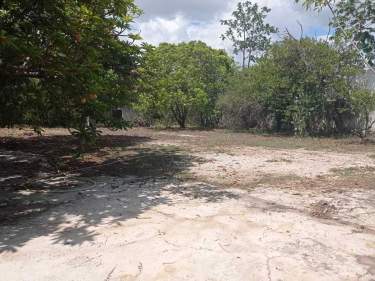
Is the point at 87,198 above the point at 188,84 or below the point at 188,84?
below

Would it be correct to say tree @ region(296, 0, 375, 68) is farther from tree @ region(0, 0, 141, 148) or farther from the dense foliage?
tree @ region(0, 0, 141, 148)

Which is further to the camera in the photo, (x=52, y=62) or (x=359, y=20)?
(x=359, y=20)

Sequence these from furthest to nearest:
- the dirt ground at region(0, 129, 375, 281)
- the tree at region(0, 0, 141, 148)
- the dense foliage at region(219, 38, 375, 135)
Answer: the dense foliage at region(219, 38, 375, 135) < the tree at region(0, 0, 141, 148) < the dirt ground at region(0, 129, 375, 281)

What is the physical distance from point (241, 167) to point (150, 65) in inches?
303

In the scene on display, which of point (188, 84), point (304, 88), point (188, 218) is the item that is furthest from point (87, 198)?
point (188, 84)

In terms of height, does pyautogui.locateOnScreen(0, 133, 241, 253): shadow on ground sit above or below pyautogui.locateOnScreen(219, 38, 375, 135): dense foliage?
below

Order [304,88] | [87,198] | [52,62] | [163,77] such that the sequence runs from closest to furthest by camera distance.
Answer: [52,62] → [87,198] → [304,88] → [163,77]

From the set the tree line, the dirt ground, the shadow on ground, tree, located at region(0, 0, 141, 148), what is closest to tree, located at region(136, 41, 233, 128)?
the tree line

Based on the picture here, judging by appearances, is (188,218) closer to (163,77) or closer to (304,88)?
(304,88)

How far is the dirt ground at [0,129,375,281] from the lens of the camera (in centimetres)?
463

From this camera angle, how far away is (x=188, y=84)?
22.5 meters

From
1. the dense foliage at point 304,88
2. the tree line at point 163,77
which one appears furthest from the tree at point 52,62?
the dense foliage at point 304,88

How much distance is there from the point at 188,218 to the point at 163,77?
15914 mm

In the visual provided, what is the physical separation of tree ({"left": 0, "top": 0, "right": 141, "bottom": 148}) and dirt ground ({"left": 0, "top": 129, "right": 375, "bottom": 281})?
1.35 meters
